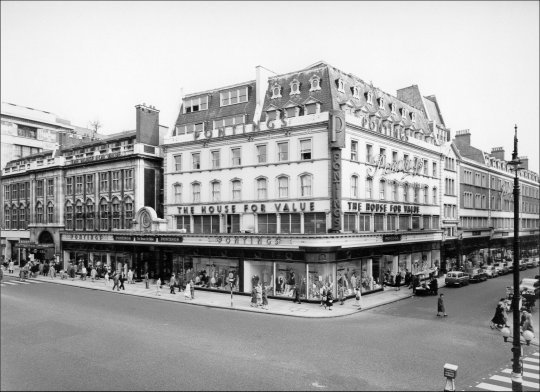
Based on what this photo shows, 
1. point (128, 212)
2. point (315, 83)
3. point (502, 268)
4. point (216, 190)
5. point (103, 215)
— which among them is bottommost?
point (502, 268)

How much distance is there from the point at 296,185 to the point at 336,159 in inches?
168

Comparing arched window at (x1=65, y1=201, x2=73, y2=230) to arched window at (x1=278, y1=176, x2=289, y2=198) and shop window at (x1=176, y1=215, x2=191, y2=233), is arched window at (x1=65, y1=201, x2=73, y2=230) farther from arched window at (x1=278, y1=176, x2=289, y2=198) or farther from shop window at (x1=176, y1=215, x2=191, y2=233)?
arched window at (x1=278, y1=176, x2=289, y2=198)

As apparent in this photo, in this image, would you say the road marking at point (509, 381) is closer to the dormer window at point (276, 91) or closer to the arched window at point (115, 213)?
the dormer window at point (276, 91)

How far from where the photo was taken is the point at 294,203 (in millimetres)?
34719

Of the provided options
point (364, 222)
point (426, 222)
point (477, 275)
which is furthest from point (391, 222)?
point (477, 275)

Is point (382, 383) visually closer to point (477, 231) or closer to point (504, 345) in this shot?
point (504, 345)

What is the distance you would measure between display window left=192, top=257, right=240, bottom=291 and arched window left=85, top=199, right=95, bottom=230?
17928mm

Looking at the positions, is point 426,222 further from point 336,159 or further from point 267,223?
point 267,223

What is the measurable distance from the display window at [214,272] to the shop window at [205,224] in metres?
3.40

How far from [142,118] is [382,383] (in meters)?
39.3

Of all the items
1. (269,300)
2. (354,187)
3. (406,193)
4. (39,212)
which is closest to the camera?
(269,300)

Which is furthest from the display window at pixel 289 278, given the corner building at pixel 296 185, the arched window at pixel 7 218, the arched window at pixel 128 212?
the arched window at pixel 7 218

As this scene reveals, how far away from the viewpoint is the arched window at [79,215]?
4962cm

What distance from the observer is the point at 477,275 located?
136 ft
